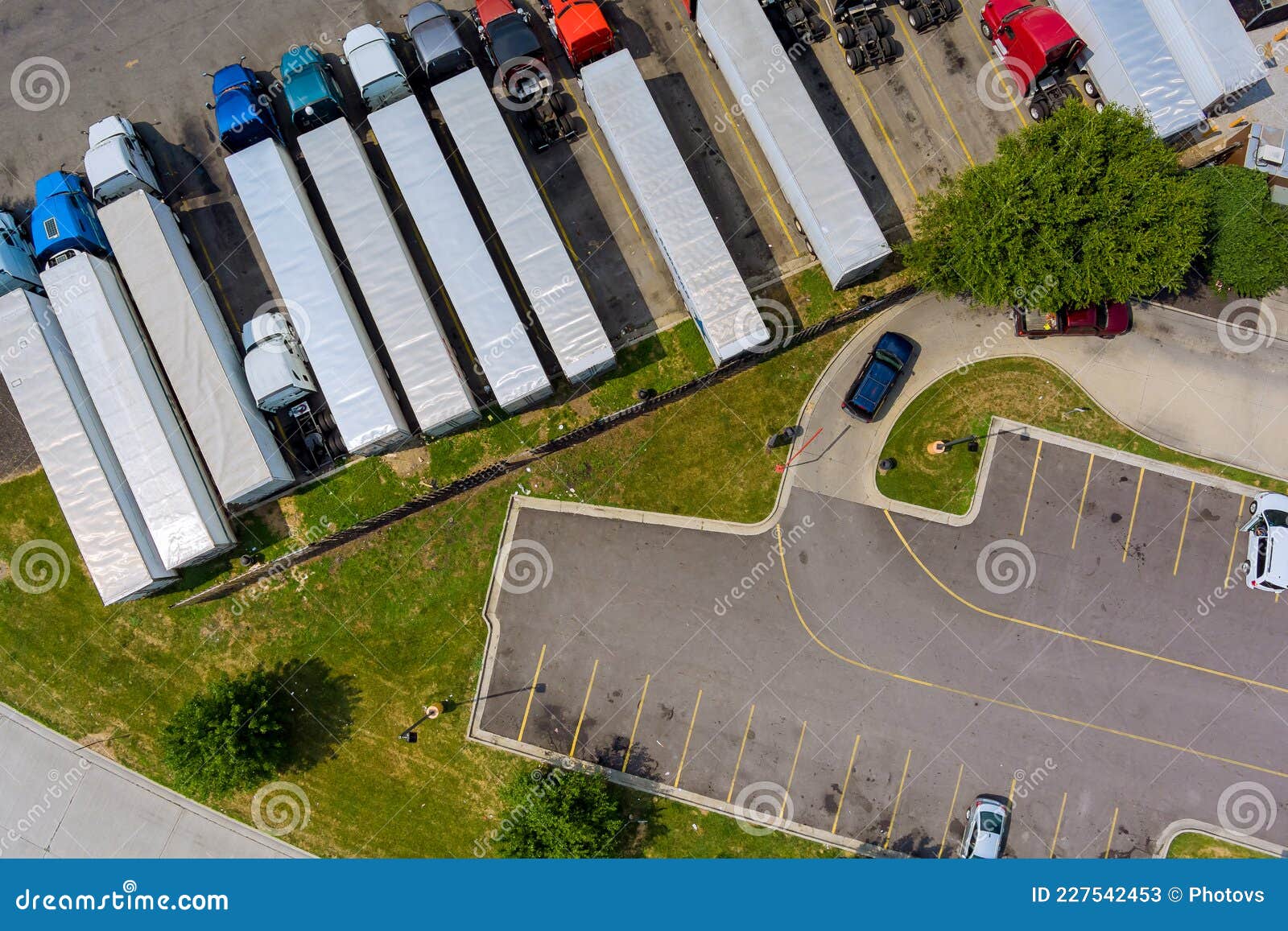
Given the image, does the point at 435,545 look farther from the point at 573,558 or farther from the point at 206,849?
the point at 206,849

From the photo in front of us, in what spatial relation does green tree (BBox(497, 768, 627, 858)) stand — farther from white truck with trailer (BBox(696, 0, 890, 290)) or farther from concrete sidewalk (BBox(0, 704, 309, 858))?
white truck with trailer (BBox(696, 0, 890, 290))

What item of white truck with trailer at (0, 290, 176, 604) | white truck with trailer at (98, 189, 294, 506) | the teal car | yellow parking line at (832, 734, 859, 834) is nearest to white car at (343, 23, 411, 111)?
the teal car

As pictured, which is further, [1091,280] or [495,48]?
[495,48]

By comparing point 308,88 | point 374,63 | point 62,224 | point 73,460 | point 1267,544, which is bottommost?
point 1267,544

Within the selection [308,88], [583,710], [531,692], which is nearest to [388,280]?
[308,88]

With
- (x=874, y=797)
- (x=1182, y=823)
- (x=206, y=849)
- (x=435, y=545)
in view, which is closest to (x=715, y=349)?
(x=435, y=545)

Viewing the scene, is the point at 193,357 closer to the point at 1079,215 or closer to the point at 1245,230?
the point at 1079,215

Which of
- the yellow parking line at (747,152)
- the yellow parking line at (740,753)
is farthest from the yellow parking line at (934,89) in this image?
the yellow parking line at (740,753)
